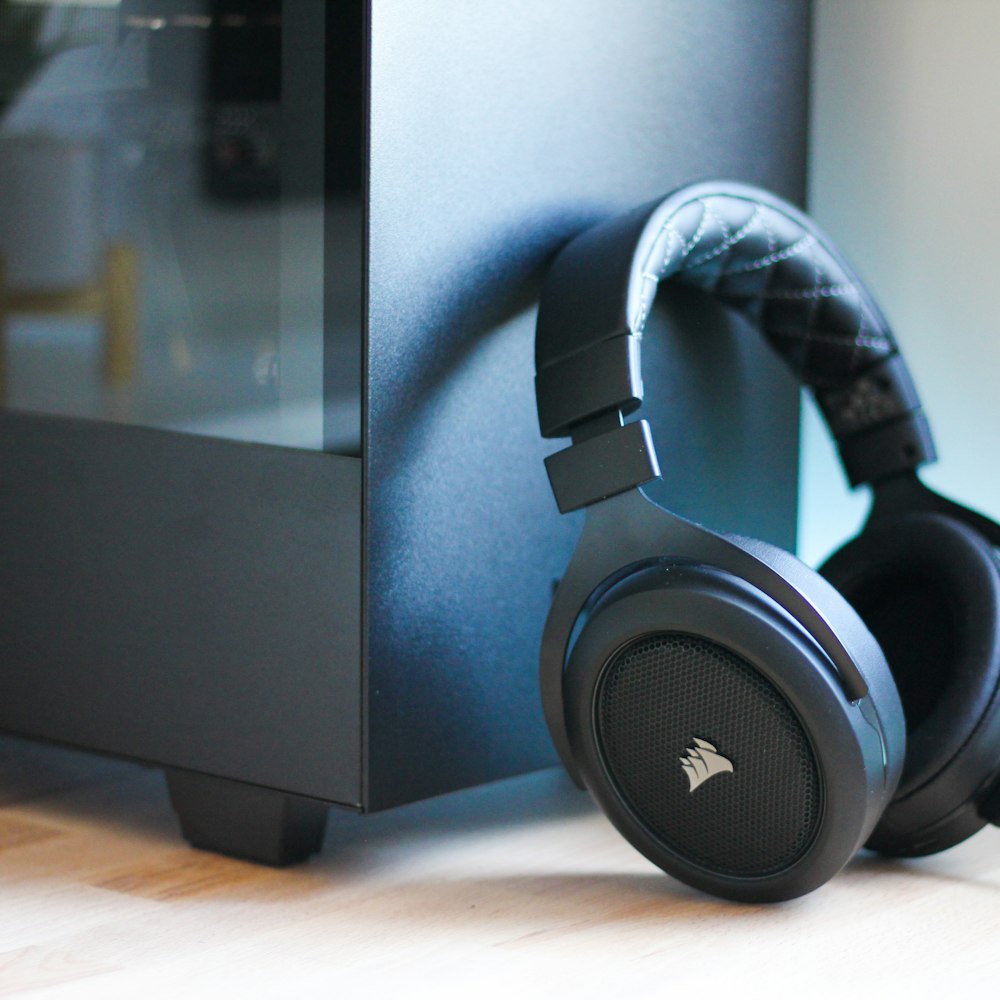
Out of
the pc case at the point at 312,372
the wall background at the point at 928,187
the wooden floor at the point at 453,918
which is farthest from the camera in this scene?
the wall background at the point at 928,187

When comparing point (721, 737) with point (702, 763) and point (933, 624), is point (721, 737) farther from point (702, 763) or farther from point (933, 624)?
point (933, 624)

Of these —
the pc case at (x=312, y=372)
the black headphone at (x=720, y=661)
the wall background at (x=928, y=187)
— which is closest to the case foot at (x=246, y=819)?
the pc case at (x=312, y=372)

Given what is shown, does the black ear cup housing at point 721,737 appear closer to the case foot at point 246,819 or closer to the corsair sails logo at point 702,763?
the corsair sails logo at point 702,763

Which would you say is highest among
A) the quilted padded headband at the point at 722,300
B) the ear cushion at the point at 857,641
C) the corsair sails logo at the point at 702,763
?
the quilted padded headband at the point at 722,300

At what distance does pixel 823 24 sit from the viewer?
44.2 inches

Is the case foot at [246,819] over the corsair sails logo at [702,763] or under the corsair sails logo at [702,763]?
under

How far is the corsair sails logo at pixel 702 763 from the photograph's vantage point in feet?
2.46

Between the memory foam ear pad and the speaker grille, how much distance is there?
3.4 inches

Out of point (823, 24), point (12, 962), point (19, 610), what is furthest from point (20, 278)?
point (823, 24)

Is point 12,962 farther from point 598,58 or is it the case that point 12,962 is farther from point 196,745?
point 598,58

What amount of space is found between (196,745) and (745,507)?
38 centimetres

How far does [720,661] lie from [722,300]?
307 millimetres

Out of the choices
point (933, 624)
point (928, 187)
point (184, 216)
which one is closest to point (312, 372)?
point (184, 216)

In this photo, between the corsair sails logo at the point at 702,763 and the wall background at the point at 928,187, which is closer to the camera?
the corsair sails logo at the point at 702,763
